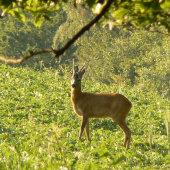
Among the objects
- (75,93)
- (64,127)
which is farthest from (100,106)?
(64,127)

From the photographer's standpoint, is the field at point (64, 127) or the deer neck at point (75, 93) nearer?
the field at point (64, 127)

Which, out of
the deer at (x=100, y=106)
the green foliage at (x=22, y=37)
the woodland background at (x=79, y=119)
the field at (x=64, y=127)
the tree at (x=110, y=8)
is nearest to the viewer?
the tree at (x=110, y=8)

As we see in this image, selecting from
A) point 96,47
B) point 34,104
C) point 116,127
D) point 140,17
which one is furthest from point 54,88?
point 96,47

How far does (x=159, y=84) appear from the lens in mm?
29078

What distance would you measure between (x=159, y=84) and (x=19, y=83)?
1668 centimetres

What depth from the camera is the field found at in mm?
6200

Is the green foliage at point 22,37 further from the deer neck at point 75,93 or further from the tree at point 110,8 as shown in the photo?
the tree at point 110,8

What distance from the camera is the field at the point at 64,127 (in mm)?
6200

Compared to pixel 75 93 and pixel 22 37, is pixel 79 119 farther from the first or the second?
pixel 22 37

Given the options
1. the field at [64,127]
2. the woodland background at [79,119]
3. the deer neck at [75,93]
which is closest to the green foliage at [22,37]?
the woodland background at [79,119]

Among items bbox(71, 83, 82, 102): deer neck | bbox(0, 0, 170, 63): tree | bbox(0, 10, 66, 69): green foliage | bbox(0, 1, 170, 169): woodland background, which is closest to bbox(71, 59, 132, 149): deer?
bbox(71, 83, 82, 102): deer neck

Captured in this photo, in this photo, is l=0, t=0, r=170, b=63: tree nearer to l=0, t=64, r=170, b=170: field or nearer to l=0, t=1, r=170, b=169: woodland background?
l=0, t=1, r=170, b=169: woodland background

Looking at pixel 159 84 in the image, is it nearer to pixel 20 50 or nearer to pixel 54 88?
pixel 54 88

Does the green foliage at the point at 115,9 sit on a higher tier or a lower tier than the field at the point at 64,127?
higher
